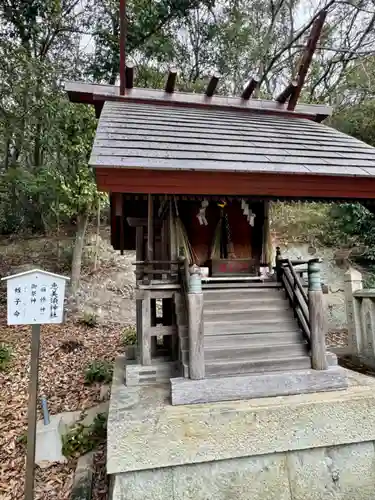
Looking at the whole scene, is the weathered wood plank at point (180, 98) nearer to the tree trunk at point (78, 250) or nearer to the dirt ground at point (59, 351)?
the tree trunk at point (78, 250)

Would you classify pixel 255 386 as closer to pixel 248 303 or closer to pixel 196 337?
pixel 196 337

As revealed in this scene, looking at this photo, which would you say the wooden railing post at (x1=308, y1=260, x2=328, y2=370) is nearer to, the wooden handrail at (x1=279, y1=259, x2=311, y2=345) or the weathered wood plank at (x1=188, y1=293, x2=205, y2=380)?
the wooden handrail at (x1=279, y1=259, x2=311, y2=345)

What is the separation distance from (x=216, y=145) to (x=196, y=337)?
6.88 ft

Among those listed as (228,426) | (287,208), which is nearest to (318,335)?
(228,426)

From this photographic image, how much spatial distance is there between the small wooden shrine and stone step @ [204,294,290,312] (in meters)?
Answer: 0.01

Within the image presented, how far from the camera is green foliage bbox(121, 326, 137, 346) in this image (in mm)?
7336

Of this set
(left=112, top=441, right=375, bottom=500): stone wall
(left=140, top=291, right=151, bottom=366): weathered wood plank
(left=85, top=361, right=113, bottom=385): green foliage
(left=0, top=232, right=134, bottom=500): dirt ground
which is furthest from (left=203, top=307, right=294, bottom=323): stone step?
(left=85, top=361, right=113, bottom=385): green foliage

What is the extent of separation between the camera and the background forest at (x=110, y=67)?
345 inches

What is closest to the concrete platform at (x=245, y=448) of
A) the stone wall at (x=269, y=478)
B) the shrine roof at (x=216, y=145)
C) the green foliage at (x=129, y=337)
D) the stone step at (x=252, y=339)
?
the stone wall at (x=269, y=478)

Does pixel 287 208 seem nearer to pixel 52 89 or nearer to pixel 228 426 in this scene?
pixel 52 89

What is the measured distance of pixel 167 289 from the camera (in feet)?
12.9

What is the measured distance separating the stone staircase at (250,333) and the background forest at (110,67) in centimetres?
598

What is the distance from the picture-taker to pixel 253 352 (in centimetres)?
367

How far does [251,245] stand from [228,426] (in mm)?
2930
